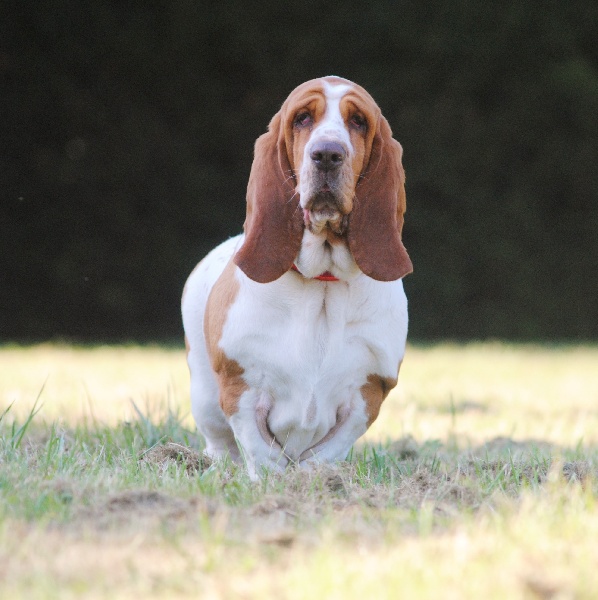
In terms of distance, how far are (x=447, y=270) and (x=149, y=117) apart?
13.6ft

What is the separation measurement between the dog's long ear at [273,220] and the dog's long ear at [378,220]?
209 millimetres

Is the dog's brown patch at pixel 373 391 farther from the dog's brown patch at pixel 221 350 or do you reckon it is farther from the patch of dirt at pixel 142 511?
the patch of dirt at pixel 142 511

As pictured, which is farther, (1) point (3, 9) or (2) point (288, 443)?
(1) point (3, 9)

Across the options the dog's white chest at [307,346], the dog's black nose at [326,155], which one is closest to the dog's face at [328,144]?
the dog's black nose at [326,155]

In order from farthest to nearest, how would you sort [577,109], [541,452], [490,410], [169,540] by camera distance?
[577,109]
[490,410]
[541,452]
[169,540]

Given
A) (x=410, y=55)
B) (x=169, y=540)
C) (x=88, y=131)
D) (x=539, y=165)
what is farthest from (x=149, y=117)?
(x=169, y=540)

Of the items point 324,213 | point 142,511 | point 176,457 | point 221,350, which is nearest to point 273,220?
point 324,213

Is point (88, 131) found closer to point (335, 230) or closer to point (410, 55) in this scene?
point (410, 55)

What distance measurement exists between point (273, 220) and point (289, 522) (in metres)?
1.41

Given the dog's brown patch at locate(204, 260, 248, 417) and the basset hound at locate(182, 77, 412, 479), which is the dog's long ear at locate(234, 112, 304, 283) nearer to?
the basset hound at locate(182, 77, 412, 479)

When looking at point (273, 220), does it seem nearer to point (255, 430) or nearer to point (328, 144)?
point (328, 144)

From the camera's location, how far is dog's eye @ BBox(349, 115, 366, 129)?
366 cm

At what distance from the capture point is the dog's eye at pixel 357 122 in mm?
3662

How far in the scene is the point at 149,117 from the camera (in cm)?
1266
